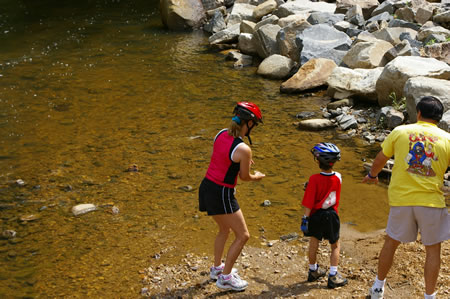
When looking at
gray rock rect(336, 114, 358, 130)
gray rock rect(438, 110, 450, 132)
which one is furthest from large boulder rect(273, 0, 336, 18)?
gray rock rect(438, 110, 450, 132)

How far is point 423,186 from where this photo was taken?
4465 millimetres

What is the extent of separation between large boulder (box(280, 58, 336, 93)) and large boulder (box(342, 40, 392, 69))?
55cm

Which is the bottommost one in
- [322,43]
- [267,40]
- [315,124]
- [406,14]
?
[315,124]

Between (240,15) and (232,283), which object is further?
(240,15)

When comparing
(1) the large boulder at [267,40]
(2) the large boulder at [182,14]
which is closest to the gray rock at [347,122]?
(1) the large boulder at [267,40]

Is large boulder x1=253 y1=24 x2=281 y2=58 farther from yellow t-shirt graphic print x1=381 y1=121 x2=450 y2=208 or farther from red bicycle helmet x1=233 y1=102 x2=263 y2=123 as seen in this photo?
yellow t-shirt graphic print x1=381 y1=121 x2=450 y2=208

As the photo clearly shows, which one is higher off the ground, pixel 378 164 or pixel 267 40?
pixel 378 164

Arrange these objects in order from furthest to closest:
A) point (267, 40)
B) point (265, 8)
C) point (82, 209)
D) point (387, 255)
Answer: point (265, 8)
point (267, 40)
point (82, 209)
point (387, 255)

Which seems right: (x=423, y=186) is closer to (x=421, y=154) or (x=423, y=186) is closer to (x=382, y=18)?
(x=421, y=154)

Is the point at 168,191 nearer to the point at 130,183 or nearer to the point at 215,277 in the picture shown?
the point at 130,183

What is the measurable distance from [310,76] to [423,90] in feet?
13.8

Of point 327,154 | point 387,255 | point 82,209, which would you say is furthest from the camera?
point 82,209

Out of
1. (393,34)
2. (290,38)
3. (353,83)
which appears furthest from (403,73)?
(290,38)

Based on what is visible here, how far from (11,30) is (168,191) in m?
16.1
